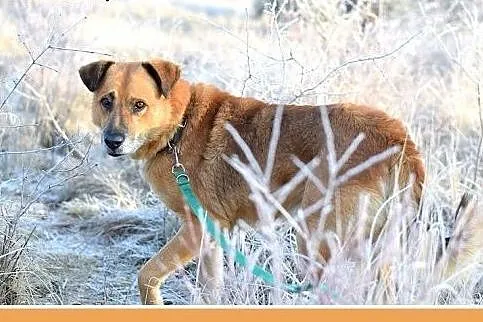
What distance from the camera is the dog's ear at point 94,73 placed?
5117mm

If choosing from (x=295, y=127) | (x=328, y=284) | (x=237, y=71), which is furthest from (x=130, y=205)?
(x=328, y=284)

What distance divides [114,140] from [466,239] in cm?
210

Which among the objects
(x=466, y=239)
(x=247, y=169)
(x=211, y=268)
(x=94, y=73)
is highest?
(x=94, y=73)

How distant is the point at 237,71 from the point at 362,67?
3.91 ft

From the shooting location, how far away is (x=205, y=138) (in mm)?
5078

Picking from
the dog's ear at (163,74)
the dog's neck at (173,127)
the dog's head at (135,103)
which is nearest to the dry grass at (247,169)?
the dog's head at (135,103)

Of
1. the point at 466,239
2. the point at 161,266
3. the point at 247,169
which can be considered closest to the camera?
the point at 466,239

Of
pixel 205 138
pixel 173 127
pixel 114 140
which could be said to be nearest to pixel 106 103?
pixel 114 140

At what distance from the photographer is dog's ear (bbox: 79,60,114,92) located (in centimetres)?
512

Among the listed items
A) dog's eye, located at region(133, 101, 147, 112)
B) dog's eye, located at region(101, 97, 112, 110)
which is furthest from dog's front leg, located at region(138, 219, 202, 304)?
dog's eye, located at region(101, 97, 112, 110)

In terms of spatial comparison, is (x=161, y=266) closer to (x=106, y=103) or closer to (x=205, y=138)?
(x=205, y=138)

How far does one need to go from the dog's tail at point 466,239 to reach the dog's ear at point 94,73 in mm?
2364

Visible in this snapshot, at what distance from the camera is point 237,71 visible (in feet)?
24.0

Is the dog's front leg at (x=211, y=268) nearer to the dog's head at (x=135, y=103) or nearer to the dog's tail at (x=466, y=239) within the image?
the dog's head at (x=135, y=103)
